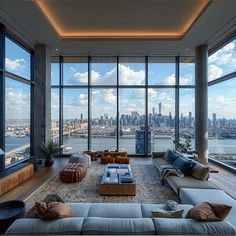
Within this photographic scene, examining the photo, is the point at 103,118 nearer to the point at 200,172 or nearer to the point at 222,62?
the point at 222,62

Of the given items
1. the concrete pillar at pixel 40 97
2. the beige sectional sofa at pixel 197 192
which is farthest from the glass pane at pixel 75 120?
the beige sectional sofa at pixel 197 192

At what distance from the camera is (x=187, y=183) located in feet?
14.7

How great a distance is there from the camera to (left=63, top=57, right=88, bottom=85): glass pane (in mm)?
9516

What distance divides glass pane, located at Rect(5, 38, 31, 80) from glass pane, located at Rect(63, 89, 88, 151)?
6.73 feet

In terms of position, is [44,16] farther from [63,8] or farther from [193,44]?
[193,44]

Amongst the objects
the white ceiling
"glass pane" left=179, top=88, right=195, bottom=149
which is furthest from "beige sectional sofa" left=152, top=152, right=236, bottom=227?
"glass pane" left=179, top=88, right=195, bottom=149

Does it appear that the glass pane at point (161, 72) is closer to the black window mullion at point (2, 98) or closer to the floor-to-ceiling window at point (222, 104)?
the floor-to-ceiling window at point (222, 104)

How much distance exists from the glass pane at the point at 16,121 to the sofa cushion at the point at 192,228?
589 centimetres

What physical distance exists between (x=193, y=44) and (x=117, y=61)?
10.3 feet

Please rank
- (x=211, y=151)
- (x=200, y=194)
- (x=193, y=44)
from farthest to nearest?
(x=211, y=151) < (x=193, y=44) < (x=200, y=194)

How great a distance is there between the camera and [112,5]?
224 inches

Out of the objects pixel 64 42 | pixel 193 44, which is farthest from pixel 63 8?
pixel 193 44

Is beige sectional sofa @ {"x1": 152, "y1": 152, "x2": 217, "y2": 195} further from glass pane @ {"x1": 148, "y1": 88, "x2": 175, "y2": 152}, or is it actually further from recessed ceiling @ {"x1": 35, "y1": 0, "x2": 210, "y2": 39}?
glass pane @ {"x1": 148, "y1": 88, "x2": 175, "y2": 152}

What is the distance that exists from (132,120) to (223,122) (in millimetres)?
3666
